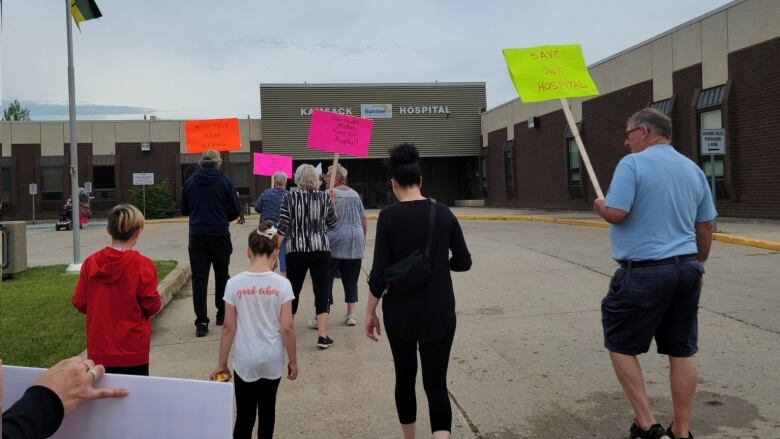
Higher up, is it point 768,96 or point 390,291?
point 768,96

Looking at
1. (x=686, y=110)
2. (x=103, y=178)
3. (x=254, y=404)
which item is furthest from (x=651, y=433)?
(x=103, y=178)

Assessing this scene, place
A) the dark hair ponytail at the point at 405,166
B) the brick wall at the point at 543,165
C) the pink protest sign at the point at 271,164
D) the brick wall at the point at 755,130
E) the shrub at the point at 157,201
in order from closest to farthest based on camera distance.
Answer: the dark hair ponytail at the point at 405,166 → the pink protest sign at the point at 271,164 → the brick wall at the point at 755,130 → the brick wall at the point at 543,165 → the shrub at the point at 157,201

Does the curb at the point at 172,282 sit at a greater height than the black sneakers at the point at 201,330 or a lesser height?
greater

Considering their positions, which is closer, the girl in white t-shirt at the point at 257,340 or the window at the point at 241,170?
the girl in white t-shirt at the point at 257,340

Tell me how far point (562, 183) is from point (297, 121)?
15.8 metres

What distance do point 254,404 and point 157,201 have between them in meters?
30.8

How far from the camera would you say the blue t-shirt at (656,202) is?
3342 mm

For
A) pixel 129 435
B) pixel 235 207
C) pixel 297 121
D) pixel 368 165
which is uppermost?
pixel 297 121

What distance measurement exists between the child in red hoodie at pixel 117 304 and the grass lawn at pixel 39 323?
1.96 meters

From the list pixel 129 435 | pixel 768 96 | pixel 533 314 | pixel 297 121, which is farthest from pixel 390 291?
pixel 297 121

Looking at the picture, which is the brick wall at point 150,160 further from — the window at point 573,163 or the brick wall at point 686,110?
the brick wall at point 686,110

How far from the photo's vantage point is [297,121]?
110 feet

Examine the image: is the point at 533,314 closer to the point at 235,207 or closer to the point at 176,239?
the point at 235,207

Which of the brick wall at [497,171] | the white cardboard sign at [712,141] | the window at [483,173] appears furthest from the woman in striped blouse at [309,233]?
the window at [483,173]
